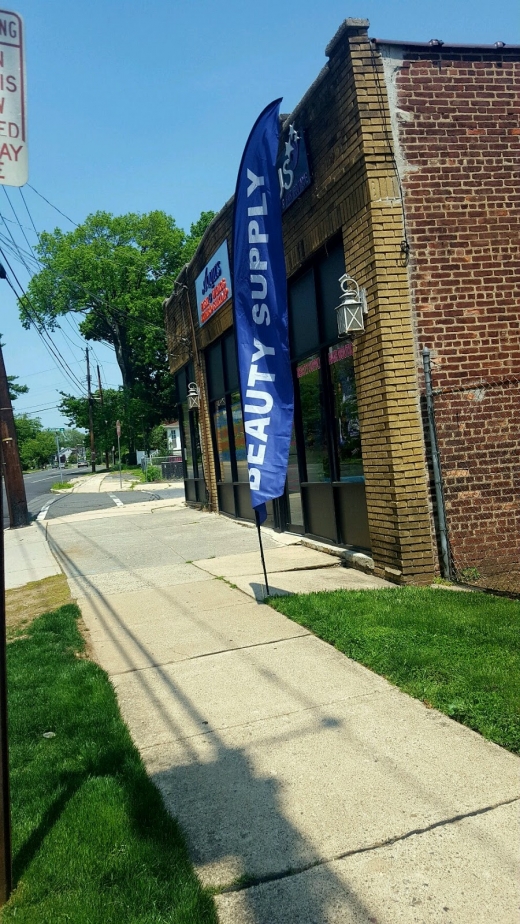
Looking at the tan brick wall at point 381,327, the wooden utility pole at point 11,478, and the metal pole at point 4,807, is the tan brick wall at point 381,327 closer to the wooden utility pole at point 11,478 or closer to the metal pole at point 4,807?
the metal pole at point 4,807

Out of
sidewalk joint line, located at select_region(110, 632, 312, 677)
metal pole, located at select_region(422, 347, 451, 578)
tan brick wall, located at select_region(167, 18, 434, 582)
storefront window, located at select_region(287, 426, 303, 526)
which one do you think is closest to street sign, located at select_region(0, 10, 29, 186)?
sidewalk joint line, located at select_region(110, 632, 312, 677)

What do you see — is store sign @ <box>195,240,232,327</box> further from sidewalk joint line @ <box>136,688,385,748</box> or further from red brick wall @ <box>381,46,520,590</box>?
sidewalk joint line @ <box>136,688,385,748</box>

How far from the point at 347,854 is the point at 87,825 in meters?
1.14

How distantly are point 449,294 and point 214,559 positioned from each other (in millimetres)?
4652

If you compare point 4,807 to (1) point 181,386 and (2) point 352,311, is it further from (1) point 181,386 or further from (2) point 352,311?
(1) point 181,386

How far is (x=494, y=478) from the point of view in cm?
692

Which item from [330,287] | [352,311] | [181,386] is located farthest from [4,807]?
[181,386]

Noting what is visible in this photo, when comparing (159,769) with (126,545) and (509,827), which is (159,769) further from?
(126,545)

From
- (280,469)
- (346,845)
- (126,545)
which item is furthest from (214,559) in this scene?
(346,845)

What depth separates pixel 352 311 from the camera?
22.6 feet

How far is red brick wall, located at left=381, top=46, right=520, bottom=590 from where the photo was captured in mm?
6844

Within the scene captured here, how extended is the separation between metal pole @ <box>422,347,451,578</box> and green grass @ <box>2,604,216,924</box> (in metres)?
3.67

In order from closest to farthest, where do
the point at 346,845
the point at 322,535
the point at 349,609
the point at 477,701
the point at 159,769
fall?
the point at 346,845 → the point at 159,769 → the point at 477,701 → the point at 349,609 → the point at 322,535

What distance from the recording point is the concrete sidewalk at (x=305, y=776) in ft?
8.13
